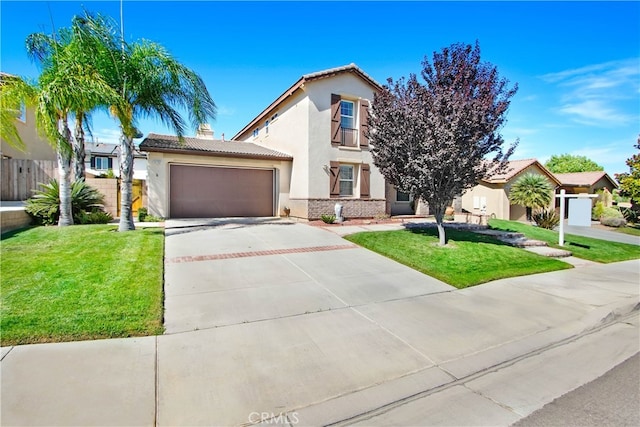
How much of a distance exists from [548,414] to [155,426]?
3564 millimetres

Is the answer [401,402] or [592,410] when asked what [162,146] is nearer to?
[401,402]

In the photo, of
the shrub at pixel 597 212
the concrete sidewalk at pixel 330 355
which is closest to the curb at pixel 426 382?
the concrete sidewalk at pixel 330 355

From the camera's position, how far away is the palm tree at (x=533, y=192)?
21766 millimetres

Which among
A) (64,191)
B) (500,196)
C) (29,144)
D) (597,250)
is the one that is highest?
(29,144)

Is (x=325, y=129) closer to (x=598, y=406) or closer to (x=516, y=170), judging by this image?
(x=598, y=406)

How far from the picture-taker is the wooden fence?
13.8m

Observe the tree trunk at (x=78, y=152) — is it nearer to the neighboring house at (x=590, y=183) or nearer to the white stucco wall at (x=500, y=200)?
the white stucco wall at (x=500, y=200)

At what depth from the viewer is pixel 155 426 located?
2.67 metres

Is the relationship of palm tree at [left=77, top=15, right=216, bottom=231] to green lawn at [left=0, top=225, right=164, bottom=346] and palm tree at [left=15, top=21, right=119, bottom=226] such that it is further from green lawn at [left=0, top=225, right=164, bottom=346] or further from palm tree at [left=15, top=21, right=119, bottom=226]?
green lawn at [left=0, top=225, right=164, bottom=346]

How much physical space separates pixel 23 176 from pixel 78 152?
339 centimetres

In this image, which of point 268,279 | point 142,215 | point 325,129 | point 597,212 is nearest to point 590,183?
point 597,212

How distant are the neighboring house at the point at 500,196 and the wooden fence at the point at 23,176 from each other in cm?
2443

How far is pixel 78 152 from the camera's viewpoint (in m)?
13.2

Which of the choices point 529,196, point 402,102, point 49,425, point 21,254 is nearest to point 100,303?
point 49,425
